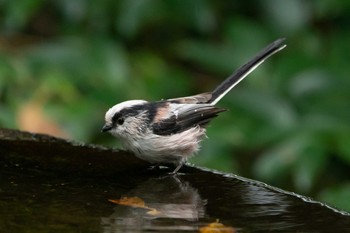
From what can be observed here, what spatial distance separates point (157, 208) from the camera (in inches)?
110

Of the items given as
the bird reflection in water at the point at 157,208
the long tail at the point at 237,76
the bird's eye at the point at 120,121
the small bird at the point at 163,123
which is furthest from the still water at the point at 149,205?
the long tail at the point at 237,76

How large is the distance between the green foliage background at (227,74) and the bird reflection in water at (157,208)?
1.38 m

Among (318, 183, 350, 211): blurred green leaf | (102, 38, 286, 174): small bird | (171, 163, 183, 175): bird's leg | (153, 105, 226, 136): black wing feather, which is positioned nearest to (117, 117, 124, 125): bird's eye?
(102, 38, 286, 174): small bird

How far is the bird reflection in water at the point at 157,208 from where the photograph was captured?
258 cm

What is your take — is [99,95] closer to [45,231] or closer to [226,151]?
[226,151]

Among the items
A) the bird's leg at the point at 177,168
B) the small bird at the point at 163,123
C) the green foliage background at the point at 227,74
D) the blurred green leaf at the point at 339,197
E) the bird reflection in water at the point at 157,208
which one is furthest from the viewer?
the green foliage background at the point at 227,74

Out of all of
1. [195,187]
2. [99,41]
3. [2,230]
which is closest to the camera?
[2,230]

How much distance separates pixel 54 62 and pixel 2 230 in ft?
8.76

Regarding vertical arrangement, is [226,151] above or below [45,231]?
above

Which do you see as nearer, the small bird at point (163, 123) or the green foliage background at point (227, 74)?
the small bird at point (163, 123)

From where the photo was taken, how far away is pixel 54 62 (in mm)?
5035

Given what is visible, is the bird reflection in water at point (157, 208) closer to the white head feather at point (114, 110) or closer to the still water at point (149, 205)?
the still water at point (149, 205)

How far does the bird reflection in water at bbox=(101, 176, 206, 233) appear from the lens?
2.58 metres

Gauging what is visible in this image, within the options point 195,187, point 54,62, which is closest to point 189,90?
point 54,62
